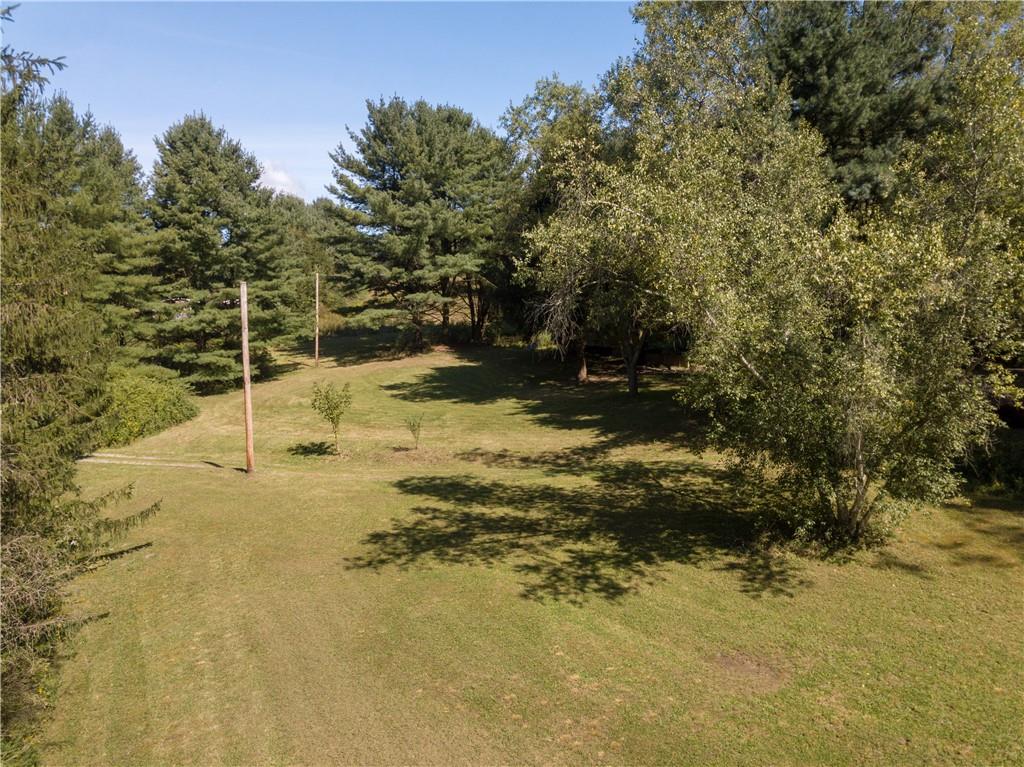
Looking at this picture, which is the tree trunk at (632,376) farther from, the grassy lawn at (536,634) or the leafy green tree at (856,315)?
the leafy green tree at (856,315)

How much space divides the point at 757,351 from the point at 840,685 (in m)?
5.27

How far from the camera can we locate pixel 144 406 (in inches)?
1037

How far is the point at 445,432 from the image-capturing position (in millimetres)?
24766

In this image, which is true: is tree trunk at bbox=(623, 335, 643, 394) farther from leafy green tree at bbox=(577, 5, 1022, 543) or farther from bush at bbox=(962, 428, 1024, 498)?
leafy green tree at bbox=(577, 5, 1022, 543)

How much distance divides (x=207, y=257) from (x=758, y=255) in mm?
31446

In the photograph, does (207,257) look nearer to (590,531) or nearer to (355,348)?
(355,348)

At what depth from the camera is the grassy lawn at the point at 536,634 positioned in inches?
270

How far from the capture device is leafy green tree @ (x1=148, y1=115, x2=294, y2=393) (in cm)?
3300

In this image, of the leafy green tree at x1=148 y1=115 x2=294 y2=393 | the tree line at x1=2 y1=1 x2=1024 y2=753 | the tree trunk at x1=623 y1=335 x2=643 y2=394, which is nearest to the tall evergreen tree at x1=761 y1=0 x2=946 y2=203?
the tree line at x1=2 y1=1 x2=1024 y2=753

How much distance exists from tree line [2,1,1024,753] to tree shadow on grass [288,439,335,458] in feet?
24.5

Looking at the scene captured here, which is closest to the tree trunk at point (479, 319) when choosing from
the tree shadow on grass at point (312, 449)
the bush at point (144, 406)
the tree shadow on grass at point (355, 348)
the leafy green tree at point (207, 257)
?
the tree shadow on grass at point (355, 348)

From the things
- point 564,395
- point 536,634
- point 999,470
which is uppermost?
point 564,395

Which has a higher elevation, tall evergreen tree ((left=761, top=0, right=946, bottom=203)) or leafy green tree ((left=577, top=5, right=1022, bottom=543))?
tall evergreen tree ((left=761, top=0, right=946, bottom=203))

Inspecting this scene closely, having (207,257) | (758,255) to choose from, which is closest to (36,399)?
(758,255)
